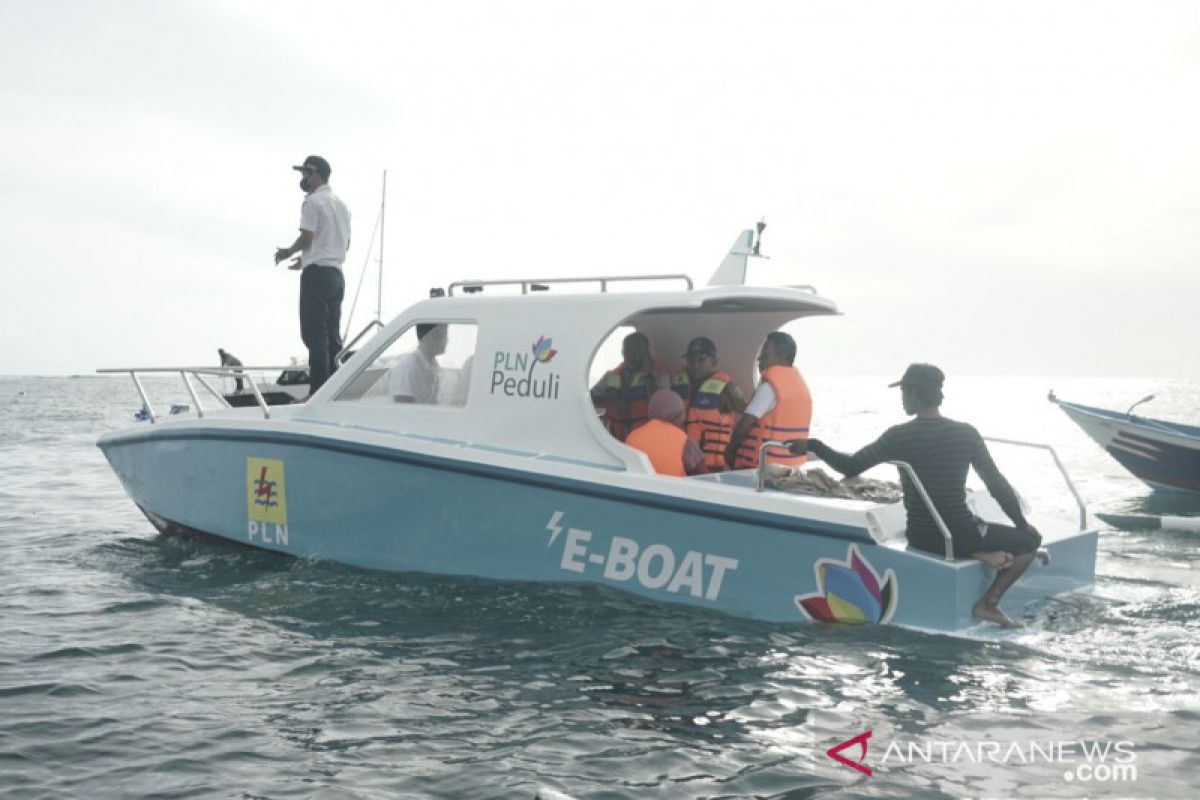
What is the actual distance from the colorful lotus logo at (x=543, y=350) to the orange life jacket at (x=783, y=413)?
1460 millimetres

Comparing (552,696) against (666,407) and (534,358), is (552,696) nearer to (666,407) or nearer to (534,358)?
(666,407)

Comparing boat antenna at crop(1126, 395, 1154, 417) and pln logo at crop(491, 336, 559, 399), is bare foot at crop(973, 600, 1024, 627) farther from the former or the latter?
boat antenna at crop(1126, 395, 1154, 417)

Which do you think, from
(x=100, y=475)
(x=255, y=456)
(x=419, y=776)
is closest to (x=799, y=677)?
(x=419, y=776)

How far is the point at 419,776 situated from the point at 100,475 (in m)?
15.2

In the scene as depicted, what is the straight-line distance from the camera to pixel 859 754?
164 inches

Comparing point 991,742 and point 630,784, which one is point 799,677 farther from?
point 630,784

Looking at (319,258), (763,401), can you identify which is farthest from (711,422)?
(319,258)

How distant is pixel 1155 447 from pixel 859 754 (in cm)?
1536

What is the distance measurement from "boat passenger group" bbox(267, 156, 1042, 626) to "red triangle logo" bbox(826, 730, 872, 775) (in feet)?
4.37

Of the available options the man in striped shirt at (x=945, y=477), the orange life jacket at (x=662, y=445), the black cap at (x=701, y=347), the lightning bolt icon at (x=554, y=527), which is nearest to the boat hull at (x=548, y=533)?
the lightning bolt icon at (x=554, y=527)

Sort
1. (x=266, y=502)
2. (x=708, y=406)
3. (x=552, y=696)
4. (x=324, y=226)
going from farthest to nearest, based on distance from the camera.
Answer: (x=324, y=226) < (x=266, y=502) < (x=708, y=406) < (x=552, y=696)

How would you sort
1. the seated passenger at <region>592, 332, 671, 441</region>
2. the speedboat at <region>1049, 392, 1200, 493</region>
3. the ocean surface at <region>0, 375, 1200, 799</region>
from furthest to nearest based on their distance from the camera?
the speedboat at <region>1049, 392, 1200, 493</region> → the seated passenger at <region>592, 332, 671, 441</region> → the ocean surface at <region>0, 375, 1200, 799</region>

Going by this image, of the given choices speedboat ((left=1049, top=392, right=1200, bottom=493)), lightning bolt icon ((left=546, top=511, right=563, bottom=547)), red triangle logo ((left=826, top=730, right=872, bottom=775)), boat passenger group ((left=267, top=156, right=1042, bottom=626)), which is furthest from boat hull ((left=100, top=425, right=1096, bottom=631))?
speedboat ((left=1049, top=392, right=1200, bottom=493))

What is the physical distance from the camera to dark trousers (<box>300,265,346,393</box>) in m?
8.12
